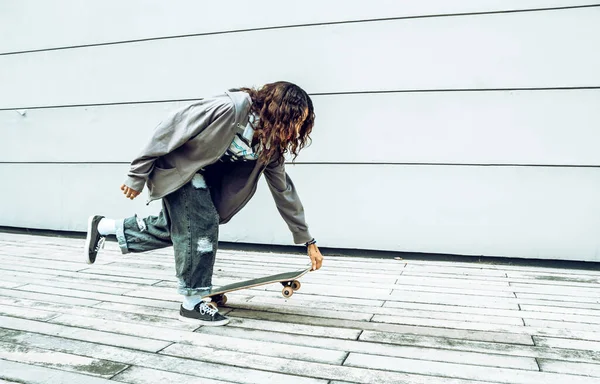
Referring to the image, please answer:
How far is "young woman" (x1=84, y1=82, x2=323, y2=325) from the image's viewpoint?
263 centimetres

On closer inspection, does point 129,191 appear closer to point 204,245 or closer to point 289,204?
point 204,245

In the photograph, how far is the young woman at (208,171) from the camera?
2.63 m

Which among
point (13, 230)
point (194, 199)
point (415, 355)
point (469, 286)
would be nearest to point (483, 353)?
point (415, 355)

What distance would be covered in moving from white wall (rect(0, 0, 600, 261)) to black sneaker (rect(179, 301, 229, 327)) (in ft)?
6.38

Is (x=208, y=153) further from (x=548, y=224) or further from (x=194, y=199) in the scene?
(x=548, y=224)

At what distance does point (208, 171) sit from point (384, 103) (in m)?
1.95

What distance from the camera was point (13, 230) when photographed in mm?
5812

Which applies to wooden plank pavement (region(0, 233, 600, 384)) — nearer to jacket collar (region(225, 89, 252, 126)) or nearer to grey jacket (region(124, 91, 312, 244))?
grey jacket (region(124, 91, 312, 244))

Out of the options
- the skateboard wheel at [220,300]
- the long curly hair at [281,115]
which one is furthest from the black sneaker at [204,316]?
the long curly hair at [281,115]

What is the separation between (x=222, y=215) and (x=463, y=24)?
244 cm

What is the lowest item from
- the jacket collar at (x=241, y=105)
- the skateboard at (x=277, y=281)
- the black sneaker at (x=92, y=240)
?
the skateboard at (x=277, y=281)

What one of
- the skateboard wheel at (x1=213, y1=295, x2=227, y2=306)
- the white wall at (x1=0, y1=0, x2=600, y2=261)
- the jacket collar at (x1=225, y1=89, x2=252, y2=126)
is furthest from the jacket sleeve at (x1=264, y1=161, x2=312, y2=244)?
the white wall at (x1=0, y1=0, x2=600, y2=261)

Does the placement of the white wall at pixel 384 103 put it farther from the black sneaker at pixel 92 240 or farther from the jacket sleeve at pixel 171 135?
the jacket sleeve at pixel 171 135

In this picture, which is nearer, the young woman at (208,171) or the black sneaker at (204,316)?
the young woman at (208,171)
